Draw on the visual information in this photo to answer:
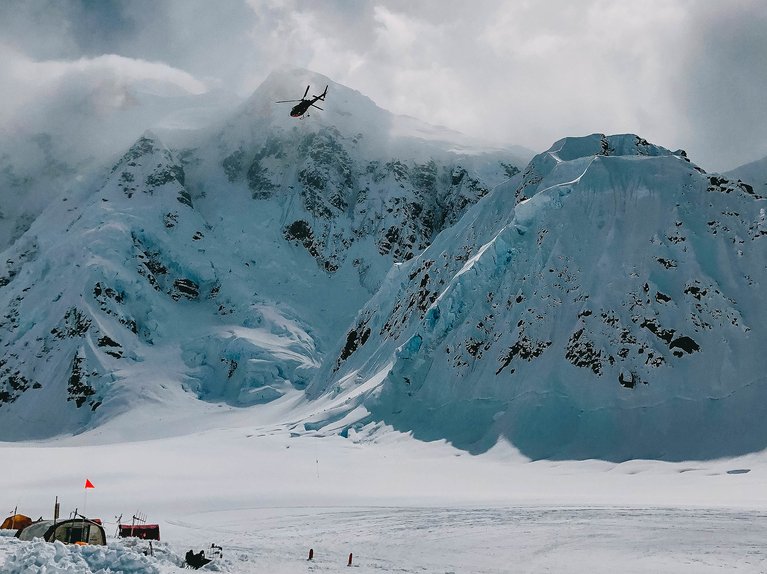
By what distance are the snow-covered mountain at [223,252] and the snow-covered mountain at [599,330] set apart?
45500mm

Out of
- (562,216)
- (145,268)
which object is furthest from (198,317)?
(562,216)

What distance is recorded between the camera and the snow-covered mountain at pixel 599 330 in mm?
50375

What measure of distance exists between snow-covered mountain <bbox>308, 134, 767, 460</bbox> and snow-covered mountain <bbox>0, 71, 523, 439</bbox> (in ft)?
149

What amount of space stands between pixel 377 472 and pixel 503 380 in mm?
16537

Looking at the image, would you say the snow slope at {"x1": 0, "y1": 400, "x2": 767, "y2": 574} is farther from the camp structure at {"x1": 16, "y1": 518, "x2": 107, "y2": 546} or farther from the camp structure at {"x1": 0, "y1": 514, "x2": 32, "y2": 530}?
the camp structure at {"x1": 0, "y1": 514, "x2": 32, "y2": 530}

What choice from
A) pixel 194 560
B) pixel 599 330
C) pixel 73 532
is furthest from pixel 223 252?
Answer: pixel 194 560

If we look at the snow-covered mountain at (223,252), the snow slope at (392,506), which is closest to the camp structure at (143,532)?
the snow slope at (392,506)

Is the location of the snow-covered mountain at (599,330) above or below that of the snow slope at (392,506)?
above

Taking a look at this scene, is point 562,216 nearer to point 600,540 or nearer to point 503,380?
point 503,380

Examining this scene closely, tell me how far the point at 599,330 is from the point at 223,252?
3517 inches

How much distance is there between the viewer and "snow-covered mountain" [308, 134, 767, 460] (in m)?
50.4

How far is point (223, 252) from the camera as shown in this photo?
13162 centimetres

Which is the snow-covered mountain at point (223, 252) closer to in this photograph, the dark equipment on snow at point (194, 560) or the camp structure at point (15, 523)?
the camp structure at point (15, 523)

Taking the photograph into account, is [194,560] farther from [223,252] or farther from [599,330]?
[223,252]
